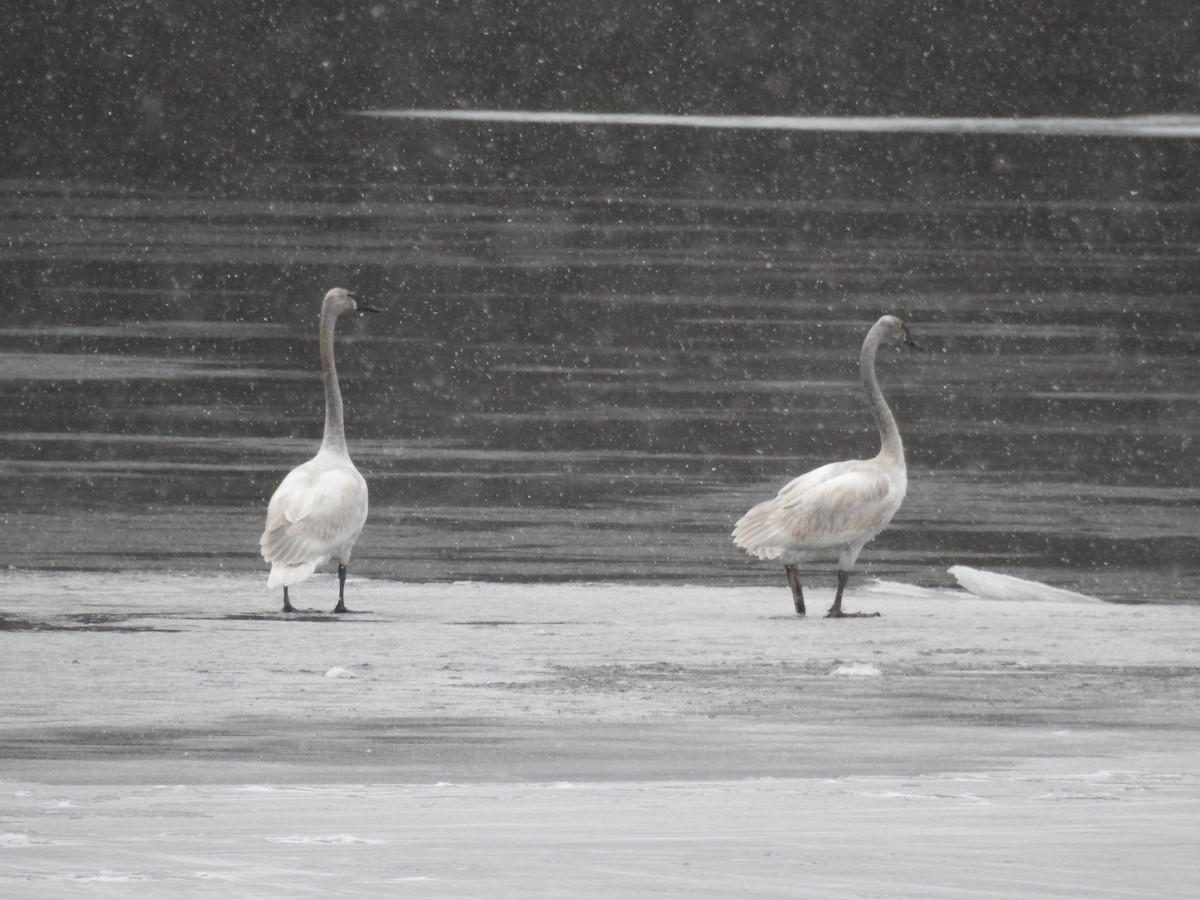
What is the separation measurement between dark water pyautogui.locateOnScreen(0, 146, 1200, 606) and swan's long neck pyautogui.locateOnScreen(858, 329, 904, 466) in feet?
2.50

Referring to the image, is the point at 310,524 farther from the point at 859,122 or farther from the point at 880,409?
the point at 859,122

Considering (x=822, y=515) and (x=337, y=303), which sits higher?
(x=337, y=303)

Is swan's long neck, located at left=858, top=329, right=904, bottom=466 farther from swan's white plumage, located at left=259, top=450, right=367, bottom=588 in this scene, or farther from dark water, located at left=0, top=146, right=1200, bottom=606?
swan's white plumage, located at left=259, top=450, right=367, bottom=588

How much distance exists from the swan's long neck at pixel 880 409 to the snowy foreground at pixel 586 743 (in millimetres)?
641

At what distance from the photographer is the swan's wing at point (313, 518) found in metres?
11.9

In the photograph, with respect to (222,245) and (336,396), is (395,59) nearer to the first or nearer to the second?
(222,245)

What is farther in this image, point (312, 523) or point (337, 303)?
point (337, 303)

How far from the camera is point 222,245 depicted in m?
36.3

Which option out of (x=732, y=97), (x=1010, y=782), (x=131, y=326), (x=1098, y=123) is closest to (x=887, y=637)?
(x=1010, y=782)

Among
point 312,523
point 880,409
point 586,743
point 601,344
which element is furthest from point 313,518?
point 601,344

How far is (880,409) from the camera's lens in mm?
13172

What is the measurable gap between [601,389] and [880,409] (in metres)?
8.54

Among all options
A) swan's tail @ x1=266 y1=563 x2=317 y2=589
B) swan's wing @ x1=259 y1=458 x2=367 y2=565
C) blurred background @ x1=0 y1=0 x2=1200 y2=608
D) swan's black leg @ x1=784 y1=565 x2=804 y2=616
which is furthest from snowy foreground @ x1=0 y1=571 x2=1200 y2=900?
blurred background @ x1=0 y1=0 x2=1200 y2=608

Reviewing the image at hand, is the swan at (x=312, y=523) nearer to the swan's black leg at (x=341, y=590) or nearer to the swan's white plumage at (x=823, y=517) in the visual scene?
the swan's black leg at (x=341, y=590)
